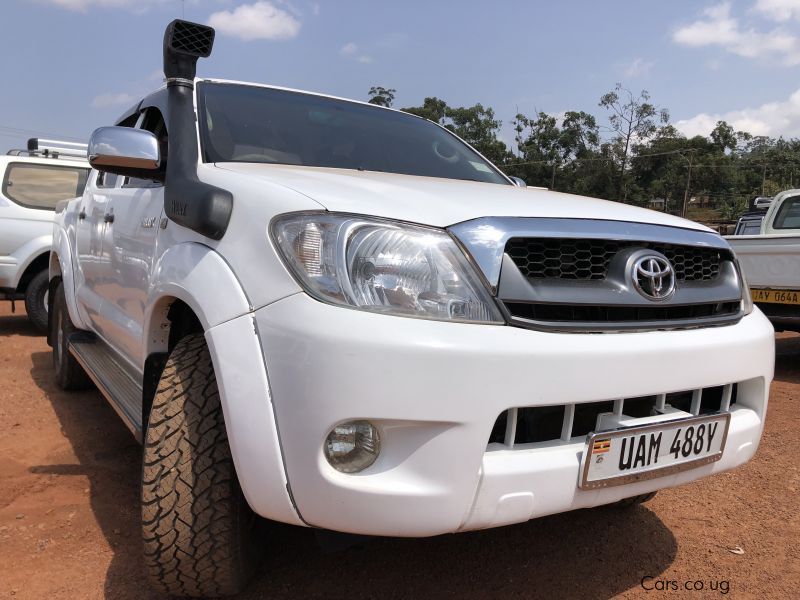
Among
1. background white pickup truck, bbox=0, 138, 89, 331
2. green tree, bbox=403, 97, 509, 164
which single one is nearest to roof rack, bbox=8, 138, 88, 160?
background white pickup truck, bbox=0, 138, 89, 331

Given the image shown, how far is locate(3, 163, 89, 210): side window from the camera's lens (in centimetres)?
695

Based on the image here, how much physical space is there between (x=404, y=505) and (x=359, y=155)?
5.52 feet

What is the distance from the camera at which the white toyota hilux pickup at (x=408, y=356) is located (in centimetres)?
147

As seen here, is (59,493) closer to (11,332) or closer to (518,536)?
Result: (518,536)

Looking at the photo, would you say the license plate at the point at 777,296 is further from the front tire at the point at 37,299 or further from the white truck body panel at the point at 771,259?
the front tire at the point at 37,299

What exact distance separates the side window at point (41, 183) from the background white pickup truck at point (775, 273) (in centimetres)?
666

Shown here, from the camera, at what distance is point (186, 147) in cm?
224

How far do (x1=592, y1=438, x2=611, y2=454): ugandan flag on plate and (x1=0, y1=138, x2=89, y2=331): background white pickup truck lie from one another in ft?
21.6

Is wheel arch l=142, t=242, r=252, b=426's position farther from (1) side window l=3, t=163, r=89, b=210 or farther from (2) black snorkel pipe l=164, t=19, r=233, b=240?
(1) side window l=3, t=163, r=89, b=210

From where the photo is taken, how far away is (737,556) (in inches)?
94.7

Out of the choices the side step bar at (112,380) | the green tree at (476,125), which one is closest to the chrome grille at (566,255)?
the side step bar at (112,380)

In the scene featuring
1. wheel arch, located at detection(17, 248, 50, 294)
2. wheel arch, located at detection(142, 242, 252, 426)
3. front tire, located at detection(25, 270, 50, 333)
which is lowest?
front tire, located at detection(25, 270, 50, 333)

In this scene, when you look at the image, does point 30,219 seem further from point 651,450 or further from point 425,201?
point 651,450

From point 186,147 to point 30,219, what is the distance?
5.59 metres
